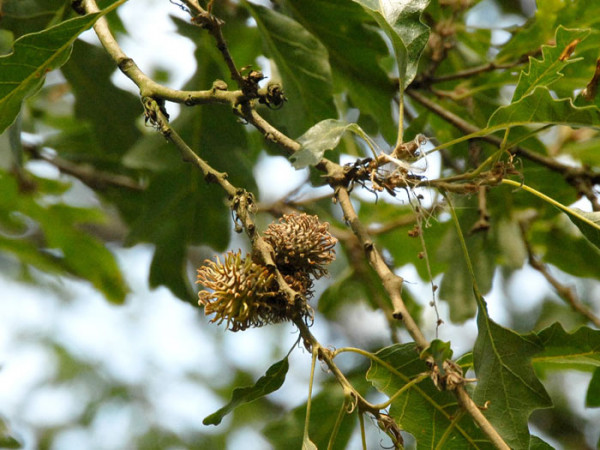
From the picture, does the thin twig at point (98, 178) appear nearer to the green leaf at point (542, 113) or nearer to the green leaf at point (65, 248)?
the green leaf at point (65, 248)

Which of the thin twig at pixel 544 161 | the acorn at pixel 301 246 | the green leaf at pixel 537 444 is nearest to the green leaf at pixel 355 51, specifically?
the thin twig at pixel 544 161

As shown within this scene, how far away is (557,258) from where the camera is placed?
2381 millimetres

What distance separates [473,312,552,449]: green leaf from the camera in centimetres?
115

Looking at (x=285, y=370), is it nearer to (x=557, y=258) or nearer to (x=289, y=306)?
(x=289, y=306)

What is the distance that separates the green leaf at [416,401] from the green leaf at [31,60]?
803mm

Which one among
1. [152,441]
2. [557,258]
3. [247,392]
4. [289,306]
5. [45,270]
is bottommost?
[152,441]

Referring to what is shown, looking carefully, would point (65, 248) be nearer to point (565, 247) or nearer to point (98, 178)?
point (98, 178)

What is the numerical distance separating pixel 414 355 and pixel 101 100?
4.04 ft

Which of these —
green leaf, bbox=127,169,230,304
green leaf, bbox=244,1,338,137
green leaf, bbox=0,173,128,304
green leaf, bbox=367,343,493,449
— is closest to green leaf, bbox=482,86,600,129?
green leaf, bbox=367,343,493,449

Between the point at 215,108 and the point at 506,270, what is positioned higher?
the point at 215,108

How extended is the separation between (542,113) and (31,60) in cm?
91

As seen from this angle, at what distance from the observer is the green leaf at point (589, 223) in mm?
1255

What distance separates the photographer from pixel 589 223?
49.6 inches

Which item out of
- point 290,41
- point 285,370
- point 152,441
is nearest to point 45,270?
point 290,41
